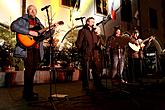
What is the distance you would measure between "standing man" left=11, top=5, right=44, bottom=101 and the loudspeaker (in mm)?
11101

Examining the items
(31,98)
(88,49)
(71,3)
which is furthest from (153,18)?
(31,98)

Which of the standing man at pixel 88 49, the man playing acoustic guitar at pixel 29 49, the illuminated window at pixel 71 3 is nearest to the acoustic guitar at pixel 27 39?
the man playing acoustic guitar at pixel 29 49

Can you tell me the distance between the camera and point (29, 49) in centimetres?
454

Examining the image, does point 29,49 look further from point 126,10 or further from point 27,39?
point 126,10

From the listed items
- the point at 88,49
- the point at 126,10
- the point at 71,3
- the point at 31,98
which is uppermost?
the point at 126,10

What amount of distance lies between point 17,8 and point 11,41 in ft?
6.91

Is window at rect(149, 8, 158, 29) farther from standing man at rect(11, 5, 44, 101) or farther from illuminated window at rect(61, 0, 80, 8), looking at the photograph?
standing man at rect(11, 5, 44, 101)

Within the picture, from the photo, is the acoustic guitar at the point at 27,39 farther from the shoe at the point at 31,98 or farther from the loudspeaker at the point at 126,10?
the loudspeaker at the point at 126,10

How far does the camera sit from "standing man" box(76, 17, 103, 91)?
5.72 m

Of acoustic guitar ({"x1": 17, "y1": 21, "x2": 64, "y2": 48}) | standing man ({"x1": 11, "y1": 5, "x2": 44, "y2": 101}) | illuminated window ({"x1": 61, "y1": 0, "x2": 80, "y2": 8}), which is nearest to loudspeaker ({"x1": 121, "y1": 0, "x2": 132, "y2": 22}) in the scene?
illuminated window ({"x1": 61, "y1": 0, "x2": 80, "y2": 8})

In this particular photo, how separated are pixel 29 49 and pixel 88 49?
1643 mm

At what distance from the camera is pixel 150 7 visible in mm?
17547

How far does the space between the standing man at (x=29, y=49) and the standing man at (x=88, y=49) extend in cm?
131

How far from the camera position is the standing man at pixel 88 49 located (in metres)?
5.72
